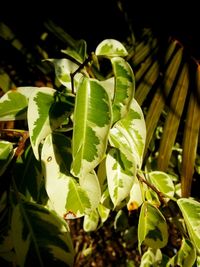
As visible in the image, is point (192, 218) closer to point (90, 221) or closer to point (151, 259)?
point (151, 259)

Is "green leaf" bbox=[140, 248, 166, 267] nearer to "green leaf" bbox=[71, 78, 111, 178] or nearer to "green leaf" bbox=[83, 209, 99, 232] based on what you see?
"green leaf" bbox=[83, 209, 99, 232]

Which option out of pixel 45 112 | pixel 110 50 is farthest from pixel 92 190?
pixel 110 50

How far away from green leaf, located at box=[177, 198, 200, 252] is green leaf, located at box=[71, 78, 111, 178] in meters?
0.25

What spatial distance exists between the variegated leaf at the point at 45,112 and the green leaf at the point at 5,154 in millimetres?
66

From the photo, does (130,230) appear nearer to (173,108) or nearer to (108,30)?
(173,108)

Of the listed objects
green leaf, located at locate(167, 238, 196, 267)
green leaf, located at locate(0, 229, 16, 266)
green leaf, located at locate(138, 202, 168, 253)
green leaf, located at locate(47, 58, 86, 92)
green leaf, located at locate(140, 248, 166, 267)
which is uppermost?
green leaf, located at locate(47, 58, 86, 92)

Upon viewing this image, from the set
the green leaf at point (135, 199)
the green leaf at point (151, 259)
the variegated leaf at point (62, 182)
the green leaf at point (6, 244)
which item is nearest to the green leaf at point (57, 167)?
the variegated leaf at point (62, 182)

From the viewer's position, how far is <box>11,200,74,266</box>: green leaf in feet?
1.46

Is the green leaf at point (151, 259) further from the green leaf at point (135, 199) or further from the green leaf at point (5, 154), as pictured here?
the green leaf at point (5, 154)

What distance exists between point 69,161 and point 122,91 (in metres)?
0.15

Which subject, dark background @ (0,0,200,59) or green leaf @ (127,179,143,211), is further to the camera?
dark background @ (0,0,200,59)

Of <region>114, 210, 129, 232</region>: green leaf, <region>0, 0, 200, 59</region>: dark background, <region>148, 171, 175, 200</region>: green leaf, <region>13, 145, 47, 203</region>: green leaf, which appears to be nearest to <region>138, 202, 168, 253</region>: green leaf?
<region>148, 171, 175, 200</region>: green leaf

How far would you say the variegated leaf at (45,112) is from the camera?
0.47m

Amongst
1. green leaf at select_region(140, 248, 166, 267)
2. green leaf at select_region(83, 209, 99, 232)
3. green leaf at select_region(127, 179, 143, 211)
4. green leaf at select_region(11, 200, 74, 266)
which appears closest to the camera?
green leaf at select_region(11, 200, 74, 266)
